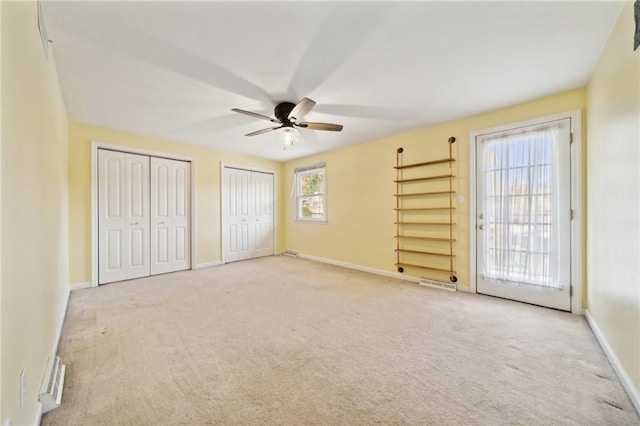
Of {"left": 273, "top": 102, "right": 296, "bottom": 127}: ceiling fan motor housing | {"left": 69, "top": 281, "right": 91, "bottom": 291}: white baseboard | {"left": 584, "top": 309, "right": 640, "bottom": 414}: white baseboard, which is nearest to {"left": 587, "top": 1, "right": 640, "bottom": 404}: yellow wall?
{"left": 584, "top": 309, "right": 640, "bottom": 414}: white baseboard

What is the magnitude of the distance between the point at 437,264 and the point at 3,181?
4.21m

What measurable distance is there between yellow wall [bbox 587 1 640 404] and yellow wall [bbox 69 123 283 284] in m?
5.39

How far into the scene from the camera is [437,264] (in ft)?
12.5

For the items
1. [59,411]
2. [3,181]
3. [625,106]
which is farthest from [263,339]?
[625,106]

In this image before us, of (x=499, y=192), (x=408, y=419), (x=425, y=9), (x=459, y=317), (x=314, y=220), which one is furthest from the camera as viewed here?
(x=314, y=220)

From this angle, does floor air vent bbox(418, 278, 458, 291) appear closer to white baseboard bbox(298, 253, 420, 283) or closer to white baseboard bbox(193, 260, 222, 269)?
white baseboard bbox(298, 253, 420, 283)

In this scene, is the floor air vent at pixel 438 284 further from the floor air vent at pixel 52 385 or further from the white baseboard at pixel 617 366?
the floor air vent at pixel 52 385

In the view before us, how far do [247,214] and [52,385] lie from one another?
442 cm

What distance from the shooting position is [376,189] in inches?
181

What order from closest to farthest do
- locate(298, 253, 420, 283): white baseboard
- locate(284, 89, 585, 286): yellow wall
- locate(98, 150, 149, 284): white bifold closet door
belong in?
locate(284, 89, 585, 286): yellow wall < locate(98, 150, 149, 284): white bifold closet door < locate(298, 253, 420, 283): white baseboard

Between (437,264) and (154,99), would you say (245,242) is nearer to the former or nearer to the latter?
(154,99)

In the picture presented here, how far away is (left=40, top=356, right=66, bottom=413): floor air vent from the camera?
4.64ft

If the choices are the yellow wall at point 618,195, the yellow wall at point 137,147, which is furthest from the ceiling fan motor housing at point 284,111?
the yellow wall at point 137,147

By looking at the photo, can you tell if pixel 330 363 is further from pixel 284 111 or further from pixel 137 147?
pixel 137 147
